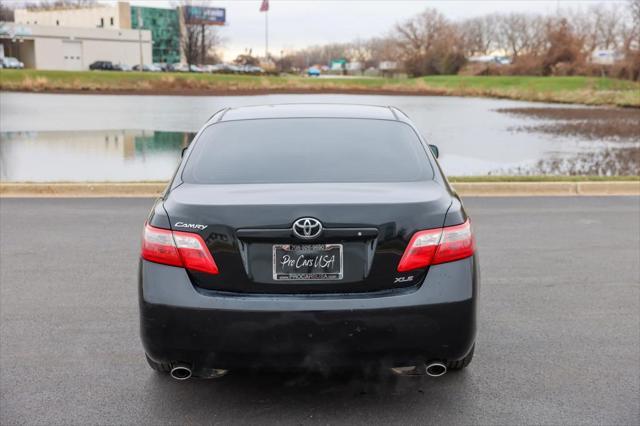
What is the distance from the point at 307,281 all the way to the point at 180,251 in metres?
0.61

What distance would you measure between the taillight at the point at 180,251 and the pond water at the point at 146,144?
8.93 metres

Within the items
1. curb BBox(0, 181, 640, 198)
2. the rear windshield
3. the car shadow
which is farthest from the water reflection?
the car shadow

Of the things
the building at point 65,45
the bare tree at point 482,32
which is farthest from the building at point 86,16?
the bare tree at point 482,32

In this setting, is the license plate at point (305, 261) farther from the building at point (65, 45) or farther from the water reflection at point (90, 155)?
the building at point (65, 45)

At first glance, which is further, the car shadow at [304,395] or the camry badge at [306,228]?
the car shadow at [304,395]

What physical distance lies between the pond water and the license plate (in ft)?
30.6

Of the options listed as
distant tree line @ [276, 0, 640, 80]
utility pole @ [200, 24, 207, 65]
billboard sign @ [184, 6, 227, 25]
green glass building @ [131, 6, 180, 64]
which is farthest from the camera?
green glass building @ [131, 6, 180, 64]

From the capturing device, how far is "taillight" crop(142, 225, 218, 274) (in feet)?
10.8

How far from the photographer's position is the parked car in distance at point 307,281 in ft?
10.6

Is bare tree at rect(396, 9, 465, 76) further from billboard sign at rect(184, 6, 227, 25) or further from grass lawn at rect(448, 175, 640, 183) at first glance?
grass lawn at rect(448, 175, 640, 183)

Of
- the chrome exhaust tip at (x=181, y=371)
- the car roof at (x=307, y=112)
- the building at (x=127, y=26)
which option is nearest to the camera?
the chrome exhaust tip at (x=181, y=371)

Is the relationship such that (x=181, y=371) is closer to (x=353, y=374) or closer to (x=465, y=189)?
(x=353, y=374)

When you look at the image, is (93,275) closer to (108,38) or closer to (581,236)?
(581,236)

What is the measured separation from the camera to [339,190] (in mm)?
3465
